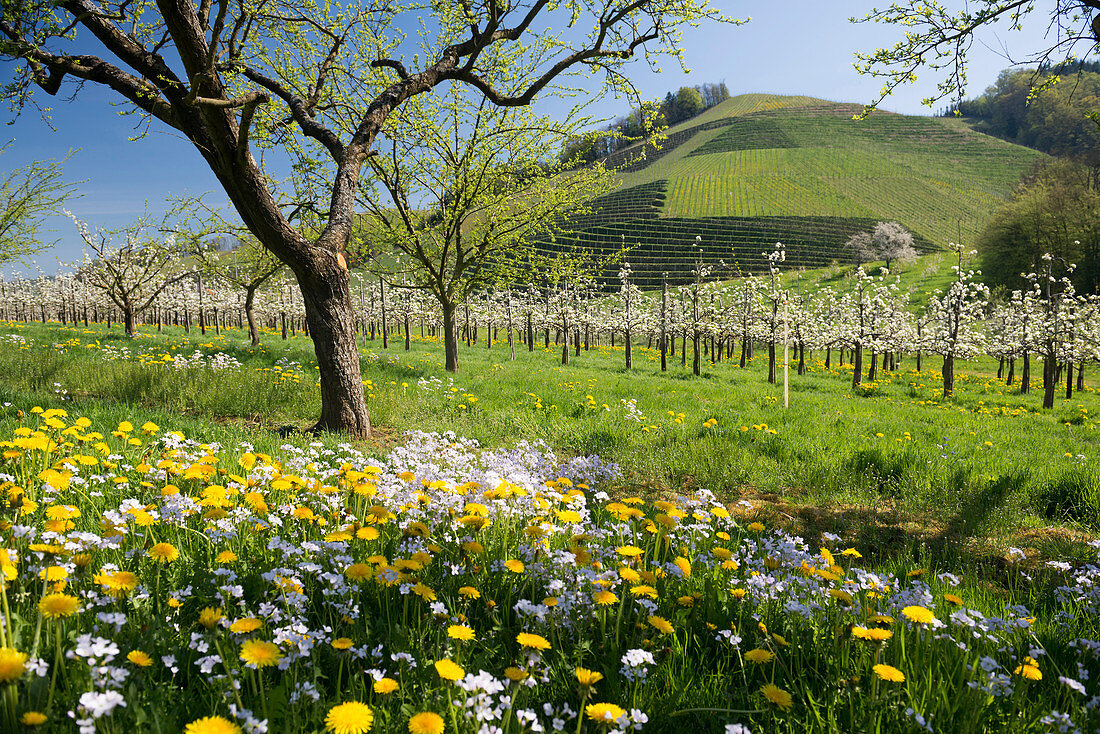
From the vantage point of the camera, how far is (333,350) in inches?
268

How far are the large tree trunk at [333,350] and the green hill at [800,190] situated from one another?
227ft

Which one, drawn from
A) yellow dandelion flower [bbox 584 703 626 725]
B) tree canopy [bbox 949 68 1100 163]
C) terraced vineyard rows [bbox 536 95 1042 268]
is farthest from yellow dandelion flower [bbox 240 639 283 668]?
tree canopy [bbox 949 68 1100 163]

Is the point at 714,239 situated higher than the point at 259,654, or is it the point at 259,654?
the point at 714,239

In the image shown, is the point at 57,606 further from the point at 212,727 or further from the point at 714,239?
the point at 714,239

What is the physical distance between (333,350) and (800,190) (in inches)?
4359

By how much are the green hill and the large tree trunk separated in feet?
227

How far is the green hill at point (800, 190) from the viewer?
276 ft

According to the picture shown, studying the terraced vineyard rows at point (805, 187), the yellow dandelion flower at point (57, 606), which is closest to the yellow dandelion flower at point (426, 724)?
the yellow dandelion flower at point (57, 606)

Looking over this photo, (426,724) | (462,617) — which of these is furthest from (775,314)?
(426,724)

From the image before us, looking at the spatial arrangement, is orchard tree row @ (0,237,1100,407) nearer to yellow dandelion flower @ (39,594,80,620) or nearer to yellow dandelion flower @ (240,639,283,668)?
yellow dandelion flower @ (39,594,80,620)

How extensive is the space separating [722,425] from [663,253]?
81.8m

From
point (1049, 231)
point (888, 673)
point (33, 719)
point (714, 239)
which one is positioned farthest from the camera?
point (714, 239)

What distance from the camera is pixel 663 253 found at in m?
85.8

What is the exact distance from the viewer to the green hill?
84000mm
